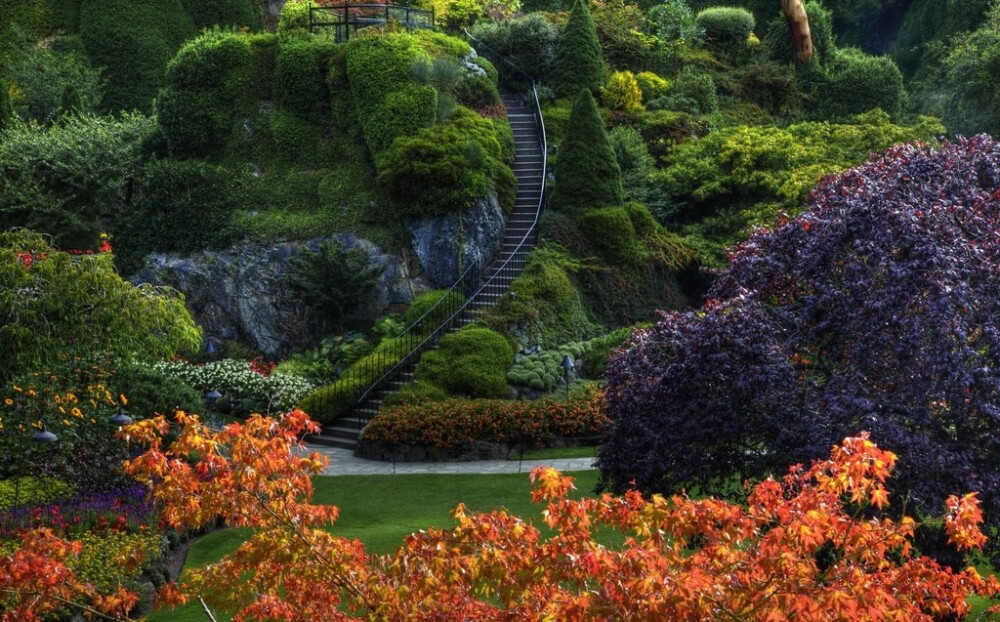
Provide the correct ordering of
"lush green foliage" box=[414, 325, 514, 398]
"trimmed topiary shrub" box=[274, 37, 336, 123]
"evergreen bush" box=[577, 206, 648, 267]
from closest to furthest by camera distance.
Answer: "lush green foliage" box=[414, 325, 514, 398] < "evergreen bush" box=[577, 206, 648, 267] < "trimmed topiary shrub" box=[274, 37, 336, 123]

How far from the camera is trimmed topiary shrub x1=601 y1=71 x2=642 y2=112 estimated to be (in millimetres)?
30391

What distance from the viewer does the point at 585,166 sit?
84.2ft

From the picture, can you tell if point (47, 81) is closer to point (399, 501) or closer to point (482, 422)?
point (482, 422)

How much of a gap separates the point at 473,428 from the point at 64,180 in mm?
13109

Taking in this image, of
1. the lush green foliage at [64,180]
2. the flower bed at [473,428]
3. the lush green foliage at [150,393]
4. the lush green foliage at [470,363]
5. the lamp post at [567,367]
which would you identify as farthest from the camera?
the lush green foliage at [64,180]

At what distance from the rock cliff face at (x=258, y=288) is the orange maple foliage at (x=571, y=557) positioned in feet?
52.7

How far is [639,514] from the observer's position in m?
7.58

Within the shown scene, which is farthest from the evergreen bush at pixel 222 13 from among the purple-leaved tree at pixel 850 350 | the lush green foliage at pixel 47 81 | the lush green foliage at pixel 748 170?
the purple-leaved tree at pixel 850 350

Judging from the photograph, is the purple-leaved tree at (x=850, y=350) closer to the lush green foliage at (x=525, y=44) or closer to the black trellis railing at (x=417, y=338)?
the black trellis railing at (x=417, y=338)

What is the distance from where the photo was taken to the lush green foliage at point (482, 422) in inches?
787

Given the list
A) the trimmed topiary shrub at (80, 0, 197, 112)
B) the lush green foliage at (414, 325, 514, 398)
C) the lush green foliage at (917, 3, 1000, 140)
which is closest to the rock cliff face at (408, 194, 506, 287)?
the lush green foliage at (414, 325, 514, 398)

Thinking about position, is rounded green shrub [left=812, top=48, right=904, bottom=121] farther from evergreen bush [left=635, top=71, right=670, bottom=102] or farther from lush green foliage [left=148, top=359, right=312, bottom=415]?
lush green foliage [left=148, top=359, right=312, bottom=415]

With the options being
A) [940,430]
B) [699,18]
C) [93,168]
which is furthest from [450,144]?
[940,430]

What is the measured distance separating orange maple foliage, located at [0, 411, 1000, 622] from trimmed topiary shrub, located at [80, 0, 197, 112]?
29.1m
